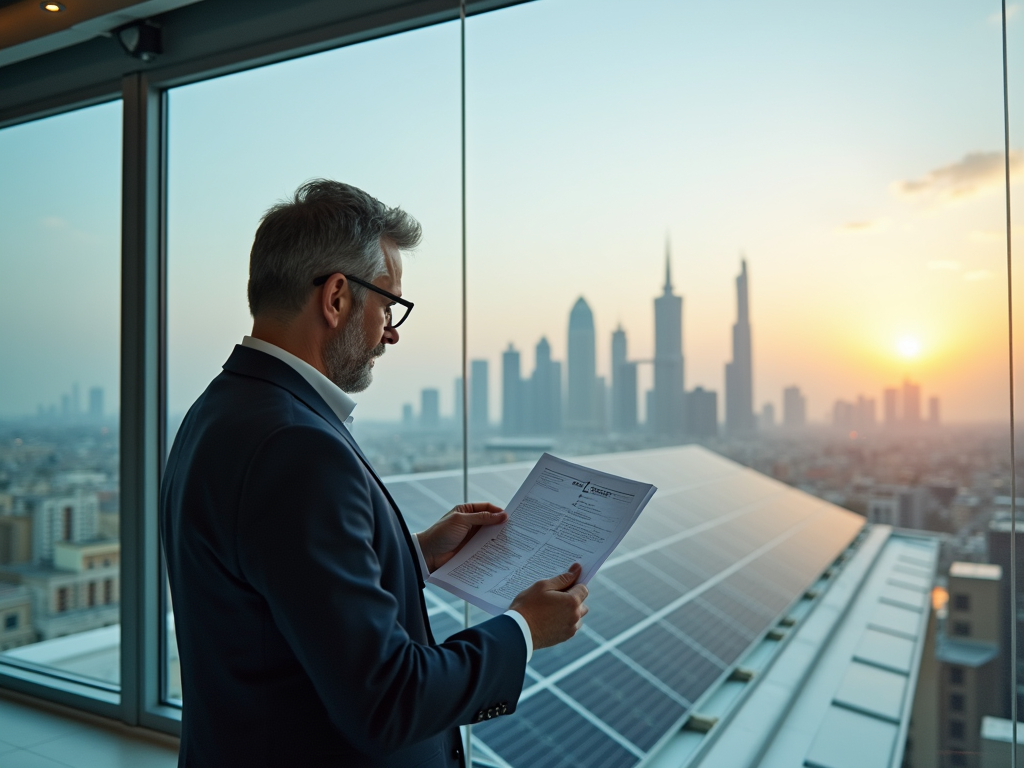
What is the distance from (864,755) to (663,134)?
258 cm

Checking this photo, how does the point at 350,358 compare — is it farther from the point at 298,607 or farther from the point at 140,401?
the point at 140,401

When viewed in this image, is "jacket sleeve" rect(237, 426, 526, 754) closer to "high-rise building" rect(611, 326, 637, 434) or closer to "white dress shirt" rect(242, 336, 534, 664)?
"white dress shirt" rect(242, 336, 534, 664)

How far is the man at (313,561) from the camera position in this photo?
3.41 ft

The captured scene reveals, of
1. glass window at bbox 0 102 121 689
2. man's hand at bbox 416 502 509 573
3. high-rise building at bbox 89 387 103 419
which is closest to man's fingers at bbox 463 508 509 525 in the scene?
man's hand at bbox 416 502 509 573

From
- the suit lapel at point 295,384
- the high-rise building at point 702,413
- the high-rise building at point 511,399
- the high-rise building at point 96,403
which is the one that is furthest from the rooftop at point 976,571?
the high-rise building at point 96,403

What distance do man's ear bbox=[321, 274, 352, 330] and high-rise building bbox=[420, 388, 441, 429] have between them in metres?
1.67

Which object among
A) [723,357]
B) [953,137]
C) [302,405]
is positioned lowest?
[302,405]

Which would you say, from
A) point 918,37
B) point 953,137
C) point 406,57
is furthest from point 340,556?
point 406,57

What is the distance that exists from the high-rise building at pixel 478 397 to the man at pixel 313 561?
3.89 feet

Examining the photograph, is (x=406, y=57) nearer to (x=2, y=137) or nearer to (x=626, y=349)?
(x=626, y=349)

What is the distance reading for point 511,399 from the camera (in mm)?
3332

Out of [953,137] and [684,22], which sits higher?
[684,22]

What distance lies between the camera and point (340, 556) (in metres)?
1.04

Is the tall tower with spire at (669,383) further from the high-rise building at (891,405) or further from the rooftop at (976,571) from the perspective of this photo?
the rooftop at (976,571)
